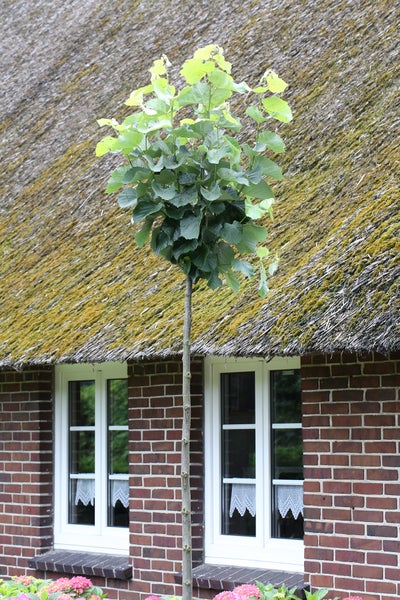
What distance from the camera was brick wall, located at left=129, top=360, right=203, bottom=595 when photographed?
802 centimetres

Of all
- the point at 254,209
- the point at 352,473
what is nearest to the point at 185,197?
the point at 254,209

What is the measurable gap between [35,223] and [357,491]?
4.77 metres

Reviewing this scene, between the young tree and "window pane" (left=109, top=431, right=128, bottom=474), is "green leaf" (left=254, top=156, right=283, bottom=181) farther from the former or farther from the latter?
"window pane" (left=109, top=431, right=128, bottom=474)

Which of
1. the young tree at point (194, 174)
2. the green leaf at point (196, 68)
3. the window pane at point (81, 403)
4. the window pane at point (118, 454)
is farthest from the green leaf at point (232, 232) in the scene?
the window pane at point (81, 403)

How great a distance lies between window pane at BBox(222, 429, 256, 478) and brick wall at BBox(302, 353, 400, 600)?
87 cm

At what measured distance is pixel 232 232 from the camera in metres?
4.62

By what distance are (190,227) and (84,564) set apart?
472 centimetres

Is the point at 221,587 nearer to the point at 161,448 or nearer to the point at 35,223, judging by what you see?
the point at 161,448

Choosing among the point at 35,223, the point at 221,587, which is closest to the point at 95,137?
the point at 35,223

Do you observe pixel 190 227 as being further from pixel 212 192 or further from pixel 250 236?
pixel 250 236

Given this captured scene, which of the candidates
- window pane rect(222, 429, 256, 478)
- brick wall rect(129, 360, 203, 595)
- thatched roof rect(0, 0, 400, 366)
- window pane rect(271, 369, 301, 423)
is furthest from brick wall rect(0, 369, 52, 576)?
window pane rect(271, 369, 301, 423)

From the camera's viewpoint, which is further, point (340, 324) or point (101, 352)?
point (101, 352)

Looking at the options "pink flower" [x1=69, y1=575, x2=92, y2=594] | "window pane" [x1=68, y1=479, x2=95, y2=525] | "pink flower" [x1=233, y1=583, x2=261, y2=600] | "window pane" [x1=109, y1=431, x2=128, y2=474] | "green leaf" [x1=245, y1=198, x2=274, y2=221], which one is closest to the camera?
"green leaf" [x1=245, y1=198, x2=274, y2=221]

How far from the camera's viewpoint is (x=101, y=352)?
7652 mm
